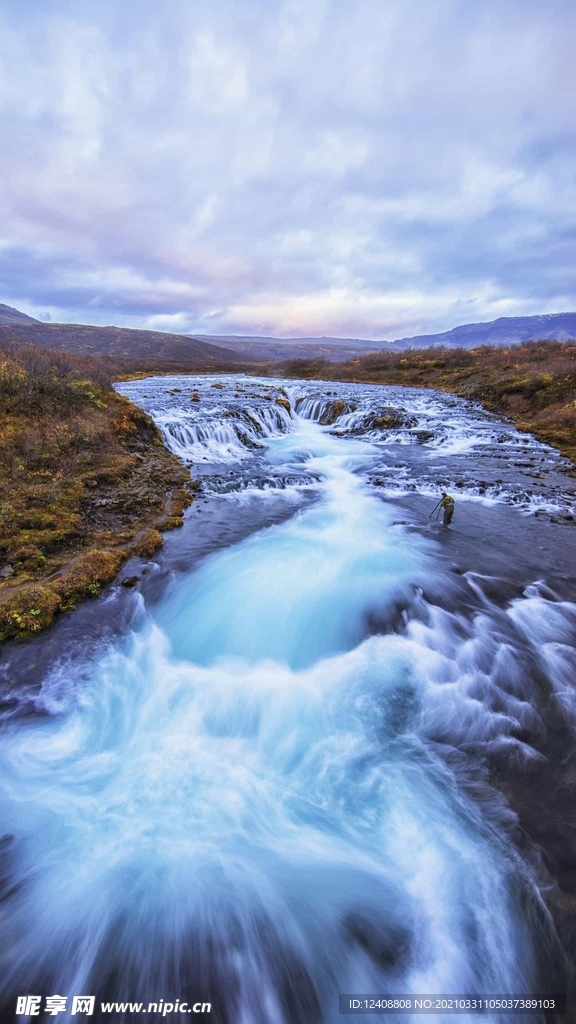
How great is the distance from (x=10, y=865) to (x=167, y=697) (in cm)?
234

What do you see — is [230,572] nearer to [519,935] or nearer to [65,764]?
[65,764]

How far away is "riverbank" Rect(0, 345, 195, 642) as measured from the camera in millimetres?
7504

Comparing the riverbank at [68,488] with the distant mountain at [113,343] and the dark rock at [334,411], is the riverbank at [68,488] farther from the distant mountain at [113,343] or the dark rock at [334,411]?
the distant mountain at [113,343]

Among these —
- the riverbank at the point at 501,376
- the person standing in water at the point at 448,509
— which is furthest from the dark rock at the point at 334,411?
the person standing in water at the point at 448,509

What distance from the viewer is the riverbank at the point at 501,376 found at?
22.6 meters

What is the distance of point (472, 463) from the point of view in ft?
56.7

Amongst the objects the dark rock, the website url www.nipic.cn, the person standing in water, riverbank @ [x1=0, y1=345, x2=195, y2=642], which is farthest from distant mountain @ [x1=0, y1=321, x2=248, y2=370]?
the website url www.nipic.cn

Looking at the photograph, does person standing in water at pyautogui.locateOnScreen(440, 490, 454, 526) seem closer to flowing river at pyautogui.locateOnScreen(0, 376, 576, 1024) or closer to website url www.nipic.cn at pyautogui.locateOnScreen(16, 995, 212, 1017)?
flowing river at pyautogui.locateOnScreen(0, 376, 576, 1024)

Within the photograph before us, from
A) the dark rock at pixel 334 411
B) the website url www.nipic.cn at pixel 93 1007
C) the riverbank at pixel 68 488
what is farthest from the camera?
the dark rock at pixel 334 411

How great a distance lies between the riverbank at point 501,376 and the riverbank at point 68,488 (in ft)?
56.4

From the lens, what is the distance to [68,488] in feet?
34.7

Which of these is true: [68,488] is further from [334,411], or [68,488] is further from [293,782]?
[334,411]

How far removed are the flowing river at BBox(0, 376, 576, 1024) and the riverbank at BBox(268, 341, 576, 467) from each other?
46.5ft

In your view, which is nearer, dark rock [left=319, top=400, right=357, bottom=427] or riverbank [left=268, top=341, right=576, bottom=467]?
riverbank [left=268, top=341, right=576, bottom=467]
